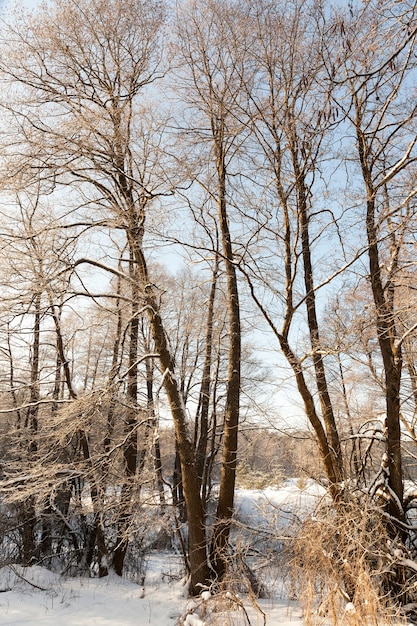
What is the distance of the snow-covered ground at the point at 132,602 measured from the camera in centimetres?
473

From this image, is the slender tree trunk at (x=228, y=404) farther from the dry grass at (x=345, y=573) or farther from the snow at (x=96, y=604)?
the dry grass at (x=345, y=573)

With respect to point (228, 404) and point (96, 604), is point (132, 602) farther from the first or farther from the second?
point (228, 404)

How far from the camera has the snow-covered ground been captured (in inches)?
186

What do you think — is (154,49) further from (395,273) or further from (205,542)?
(205,542)

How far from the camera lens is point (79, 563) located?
10.2m

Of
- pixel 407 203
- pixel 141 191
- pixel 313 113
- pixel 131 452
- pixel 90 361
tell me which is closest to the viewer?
pixel 407 203

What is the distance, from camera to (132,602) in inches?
286

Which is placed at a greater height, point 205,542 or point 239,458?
point 239,458

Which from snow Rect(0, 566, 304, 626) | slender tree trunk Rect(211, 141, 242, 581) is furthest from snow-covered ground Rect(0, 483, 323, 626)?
slender tree trunk Rect(211, 141, 242, 581)

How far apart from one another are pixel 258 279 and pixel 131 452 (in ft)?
18.5

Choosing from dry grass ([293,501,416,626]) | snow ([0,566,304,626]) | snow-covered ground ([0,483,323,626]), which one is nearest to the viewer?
dry grass ([293,501,416,626])

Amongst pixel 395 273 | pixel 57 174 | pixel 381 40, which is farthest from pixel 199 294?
pixel 381 40

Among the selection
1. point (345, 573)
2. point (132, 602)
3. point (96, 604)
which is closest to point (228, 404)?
point (345, 573)

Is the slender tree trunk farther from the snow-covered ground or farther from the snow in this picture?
the snow
